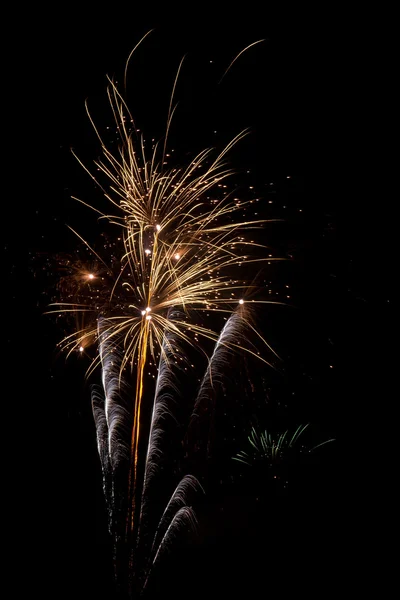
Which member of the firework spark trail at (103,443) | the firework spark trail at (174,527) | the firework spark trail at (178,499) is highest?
the firework spark trail at (103,443)

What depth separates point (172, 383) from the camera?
7.12 meters

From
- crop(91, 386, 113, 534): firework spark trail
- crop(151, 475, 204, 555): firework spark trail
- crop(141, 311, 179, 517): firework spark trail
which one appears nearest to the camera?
crop(141, 311, 179, 517): firework spark trail

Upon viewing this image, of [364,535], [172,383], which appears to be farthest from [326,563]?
[172,383]

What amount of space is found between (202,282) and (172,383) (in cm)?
148

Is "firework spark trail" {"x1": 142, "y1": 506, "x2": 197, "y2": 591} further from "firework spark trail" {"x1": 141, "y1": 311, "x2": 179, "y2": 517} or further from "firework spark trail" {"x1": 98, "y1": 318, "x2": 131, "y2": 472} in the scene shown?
"firework spark trail" {"x1": 98, "y1": 318, "x2": 131, "y2": 472}

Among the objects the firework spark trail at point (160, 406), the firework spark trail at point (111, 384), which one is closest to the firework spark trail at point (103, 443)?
the firework spark trail at point (111, 384)

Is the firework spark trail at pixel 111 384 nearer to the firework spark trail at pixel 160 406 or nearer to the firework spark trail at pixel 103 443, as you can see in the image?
the firework spark trail at pixel 103 443

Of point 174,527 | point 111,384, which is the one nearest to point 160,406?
point 111,384

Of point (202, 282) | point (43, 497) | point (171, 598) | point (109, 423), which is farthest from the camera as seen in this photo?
point (43, 497)

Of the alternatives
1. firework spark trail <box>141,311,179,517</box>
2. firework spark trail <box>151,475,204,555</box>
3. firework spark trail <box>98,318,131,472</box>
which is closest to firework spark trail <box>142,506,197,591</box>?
firework spark trail <box>151,475,204,555</box>

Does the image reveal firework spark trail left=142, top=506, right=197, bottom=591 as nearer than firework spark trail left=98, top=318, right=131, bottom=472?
No

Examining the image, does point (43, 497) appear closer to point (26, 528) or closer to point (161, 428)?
Result: point (26, 528)

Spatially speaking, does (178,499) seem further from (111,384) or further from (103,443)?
(111,384)

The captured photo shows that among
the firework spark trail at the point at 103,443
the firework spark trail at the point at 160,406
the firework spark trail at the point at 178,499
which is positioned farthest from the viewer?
the firework spark trail at the point at 103,443
